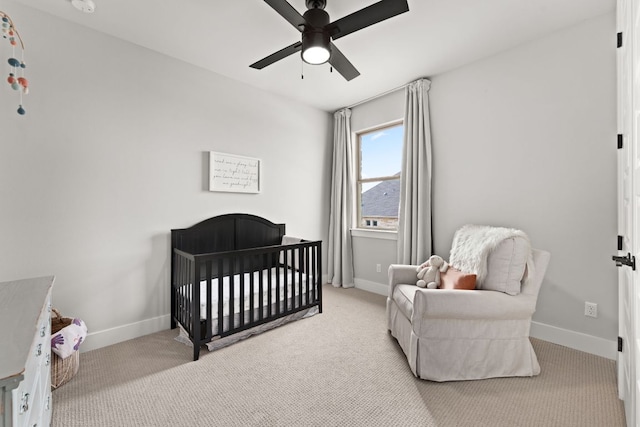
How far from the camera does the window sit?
3.55 metres

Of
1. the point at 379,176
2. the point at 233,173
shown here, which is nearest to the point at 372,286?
the point at 379,176

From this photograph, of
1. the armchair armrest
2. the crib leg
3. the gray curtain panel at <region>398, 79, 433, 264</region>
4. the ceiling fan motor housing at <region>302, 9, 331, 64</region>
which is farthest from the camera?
the gray curtain panel at <region>398, 79, 433, 264</region>

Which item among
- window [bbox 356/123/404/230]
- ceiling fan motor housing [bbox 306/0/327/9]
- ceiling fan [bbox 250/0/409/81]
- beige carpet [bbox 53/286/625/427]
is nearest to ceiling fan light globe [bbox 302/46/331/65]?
ceiling fan [bbox 250/0/409/81]

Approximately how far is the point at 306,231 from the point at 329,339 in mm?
1697

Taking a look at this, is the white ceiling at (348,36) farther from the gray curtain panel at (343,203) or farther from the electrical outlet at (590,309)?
the electrical outlet at (590,309)

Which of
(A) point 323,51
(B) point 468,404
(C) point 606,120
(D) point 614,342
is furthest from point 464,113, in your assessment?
(B) point 468,404

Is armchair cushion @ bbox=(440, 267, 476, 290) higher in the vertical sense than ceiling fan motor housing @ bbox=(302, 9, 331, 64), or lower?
lower

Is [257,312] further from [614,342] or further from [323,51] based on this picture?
[614,342]

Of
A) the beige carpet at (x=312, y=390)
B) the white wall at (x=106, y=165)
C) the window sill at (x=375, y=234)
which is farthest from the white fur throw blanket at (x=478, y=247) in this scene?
the white wall at (x=106, y=165)

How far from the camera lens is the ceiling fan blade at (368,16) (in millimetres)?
1492

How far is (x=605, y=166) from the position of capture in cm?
207

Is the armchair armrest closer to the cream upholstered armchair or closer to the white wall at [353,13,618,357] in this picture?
the cream upholstered armchair

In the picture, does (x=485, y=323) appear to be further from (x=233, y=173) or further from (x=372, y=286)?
(x=233, y=173)

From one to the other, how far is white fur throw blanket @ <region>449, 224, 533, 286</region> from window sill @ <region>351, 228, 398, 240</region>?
1.00m
